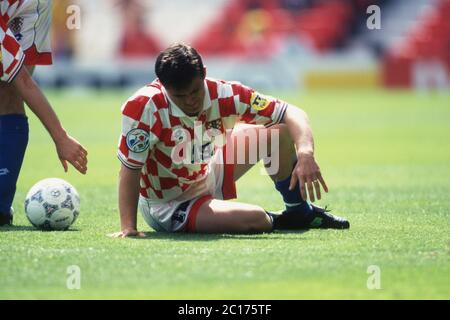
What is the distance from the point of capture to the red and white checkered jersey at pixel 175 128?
18.1 ft

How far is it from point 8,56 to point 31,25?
608 mm

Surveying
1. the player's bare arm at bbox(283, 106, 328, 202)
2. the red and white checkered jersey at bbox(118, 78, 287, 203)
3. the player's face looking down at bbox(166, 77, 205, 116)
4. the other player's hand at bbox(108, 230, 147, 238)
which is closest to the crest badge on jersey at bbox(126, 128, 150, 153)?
the red and white checkered jersey at bbox(118, 78, 287, 203)

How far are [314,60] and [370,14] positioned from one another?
16.8ft

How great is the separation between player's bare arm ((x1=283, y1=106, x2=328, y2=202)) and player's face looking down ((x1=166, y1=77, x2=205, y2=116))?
22.2 inches

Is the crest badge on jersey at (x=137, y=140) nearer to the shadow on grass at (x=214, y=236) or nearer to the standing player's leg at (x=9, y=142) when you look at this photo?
the shadow on grass at (x=214, y=236)

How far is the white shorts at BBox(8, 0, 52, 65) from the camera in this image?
627 cm

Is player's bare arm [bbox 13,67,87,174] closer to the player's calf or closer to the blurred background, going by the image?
the player's calf

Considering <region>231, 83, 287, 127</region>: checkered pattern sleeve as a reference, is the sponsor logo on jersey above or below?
above

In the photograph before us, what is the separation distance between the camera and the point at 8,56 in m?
5.79

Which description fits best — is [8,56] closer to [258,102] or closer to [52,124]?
[52,124]

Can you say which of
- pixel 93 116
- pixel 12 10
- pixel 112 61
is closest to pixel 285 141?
pixel 12 10

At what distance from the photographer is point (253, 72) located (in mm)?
24141

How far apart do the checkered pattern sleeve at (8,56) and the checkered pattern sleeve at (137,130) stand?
78cm
